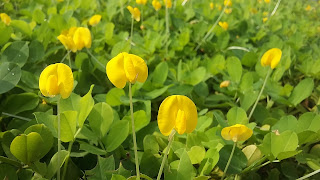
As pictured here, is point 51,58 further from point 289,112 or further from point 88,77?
point 289,112

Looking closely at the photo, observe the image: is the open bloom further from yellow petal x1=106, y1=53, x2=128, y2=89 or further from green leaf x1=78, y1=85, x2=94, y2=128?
yellow petal x1=106, y1=53, x2=128, y2=89

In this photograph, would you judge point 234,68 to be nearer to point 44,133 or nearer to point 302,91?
point 302,91

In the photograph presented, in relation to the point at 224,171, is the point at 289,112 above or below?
below

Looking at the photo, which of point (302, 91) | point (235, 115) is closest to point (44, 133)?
point (235, 115)

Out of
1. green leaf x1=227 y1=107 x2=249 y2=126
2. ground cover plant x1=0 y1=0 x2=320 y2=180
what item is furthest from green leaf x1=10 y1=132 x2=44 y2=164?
green leaf x1=227 y1=107 x2=249 y2=126

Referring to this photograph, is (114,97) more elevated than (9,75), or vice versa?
(9,75)

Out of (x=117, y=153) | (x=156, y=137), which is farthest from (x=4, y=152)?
(x=156, y=137)

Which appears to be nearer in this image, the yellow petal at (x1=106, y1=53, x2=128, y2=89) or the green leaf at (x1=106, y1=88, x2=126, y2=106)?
the yellow petal at (x1=106, y1=53, x2=128, y2=89)
